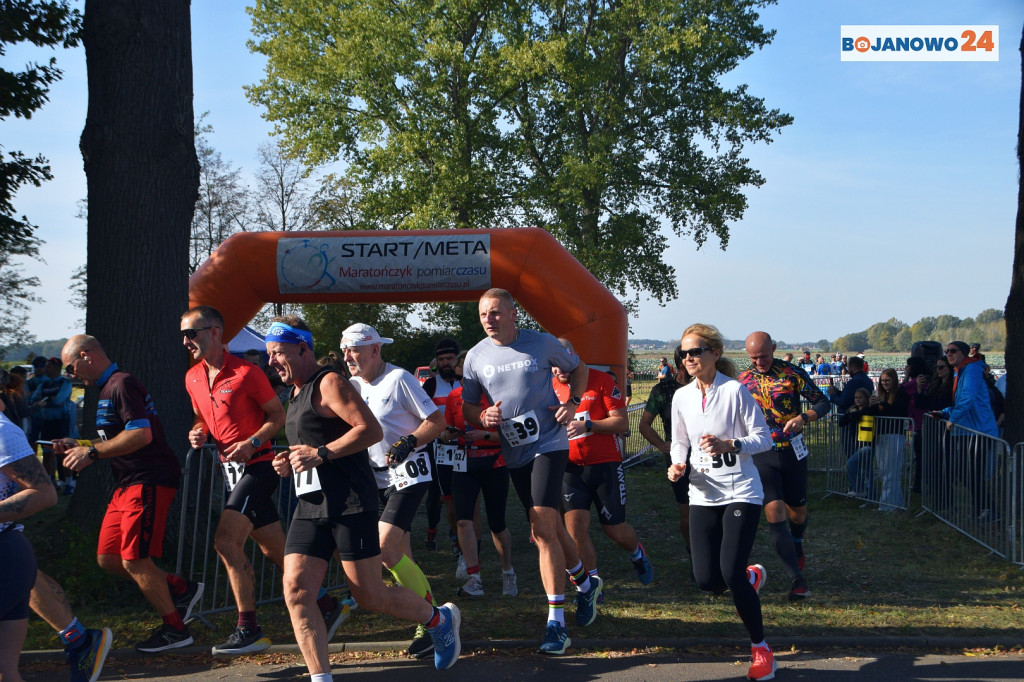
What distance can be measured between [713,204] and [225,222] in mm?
21382

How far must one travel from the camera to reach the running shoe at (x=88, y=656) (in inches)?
189

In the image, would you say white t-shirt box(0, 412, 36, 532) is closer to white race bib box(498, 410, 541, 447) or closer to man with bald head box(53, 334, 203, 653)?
man with bald head box(53, 334, 203, 653)

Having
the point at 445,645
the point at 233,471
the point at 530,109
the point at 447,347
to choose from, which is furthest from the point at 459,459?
the point at 530,109

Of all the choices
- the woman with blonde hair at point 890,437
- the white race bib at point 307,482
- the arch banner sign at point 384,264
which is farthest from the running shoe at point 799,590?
the arch banner sign at point 384,264

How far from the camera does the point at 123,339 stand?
7.63 m

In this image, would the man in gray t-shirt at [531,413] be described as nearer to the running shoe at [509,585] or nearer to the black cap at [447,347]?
the running shoe at [509,585]

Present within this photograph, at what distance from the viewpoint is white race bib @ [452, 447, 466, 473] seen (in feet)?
23.6

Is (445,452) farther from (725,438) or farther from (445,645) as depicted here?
(725,438)

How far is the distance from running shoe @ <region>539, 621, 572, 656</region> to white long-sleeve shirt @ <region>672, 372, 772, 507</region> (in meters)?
1.14

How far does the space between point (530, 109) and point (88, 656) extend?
1186 inches

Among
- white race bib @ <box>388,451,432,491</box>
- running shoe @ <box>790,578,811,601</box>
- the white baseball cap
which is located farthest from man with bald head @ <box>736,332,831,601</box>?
the white baseball cap

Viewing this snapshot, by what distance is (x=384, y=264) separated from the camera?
1084 cm

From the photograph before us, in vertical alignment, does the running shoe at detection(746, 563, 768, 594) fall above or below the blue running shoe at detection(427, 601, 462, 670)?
above

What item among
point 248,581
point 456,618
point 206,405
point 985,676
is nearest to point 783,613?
point 985,676
